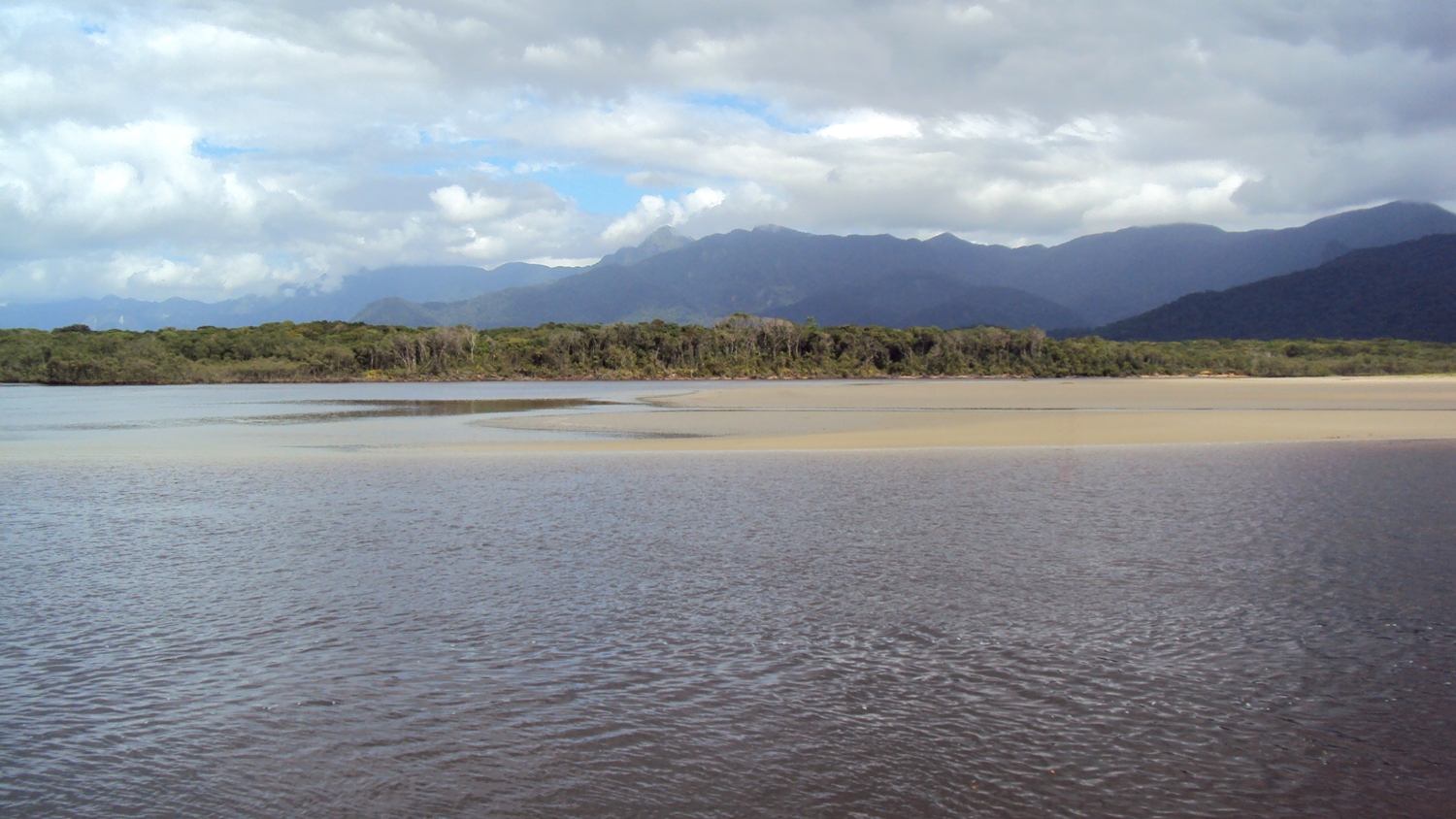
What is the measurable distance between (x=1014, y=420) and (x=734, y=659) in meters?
31.4

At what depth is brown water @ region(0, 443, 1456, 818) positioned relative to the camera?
19.8 ft

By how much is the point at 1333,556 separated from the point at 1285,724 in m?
6.79

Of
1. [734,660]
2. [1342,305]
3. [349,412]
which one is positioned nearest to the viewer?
[734,660]

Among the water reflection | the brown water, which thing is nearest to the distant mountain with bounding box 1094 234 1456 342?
the water reflection

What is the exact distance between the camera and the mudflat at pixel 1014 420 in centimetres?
2948

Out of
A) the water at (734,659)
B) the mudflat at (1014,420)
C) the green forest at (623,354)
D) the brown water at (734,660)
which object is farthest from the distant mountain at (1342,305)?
the water at (734,659)

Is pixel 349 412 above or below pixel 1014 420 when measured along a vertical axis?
above

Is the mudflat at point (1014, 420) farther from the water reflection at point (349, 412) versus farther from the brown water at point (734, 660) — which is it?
the brown water at point (734, 660)

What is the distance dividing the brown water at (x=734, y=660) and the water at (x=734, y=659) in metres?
0.04

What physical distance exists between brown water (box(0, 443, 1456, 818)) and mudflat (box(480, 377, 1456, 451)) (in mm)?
13177

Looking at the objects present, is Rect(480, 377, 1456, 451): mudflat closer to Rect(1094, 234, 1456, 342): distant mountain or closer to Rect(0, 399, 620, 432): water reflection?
Rect(0, 399, 620, 432): water reflection

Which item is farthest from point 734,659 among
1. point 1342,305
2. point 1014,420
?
point 1342,305

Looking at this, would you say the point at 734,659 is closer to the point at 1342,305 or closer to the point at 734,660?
the point at 734,660

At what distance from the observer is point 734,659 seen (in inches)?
330
